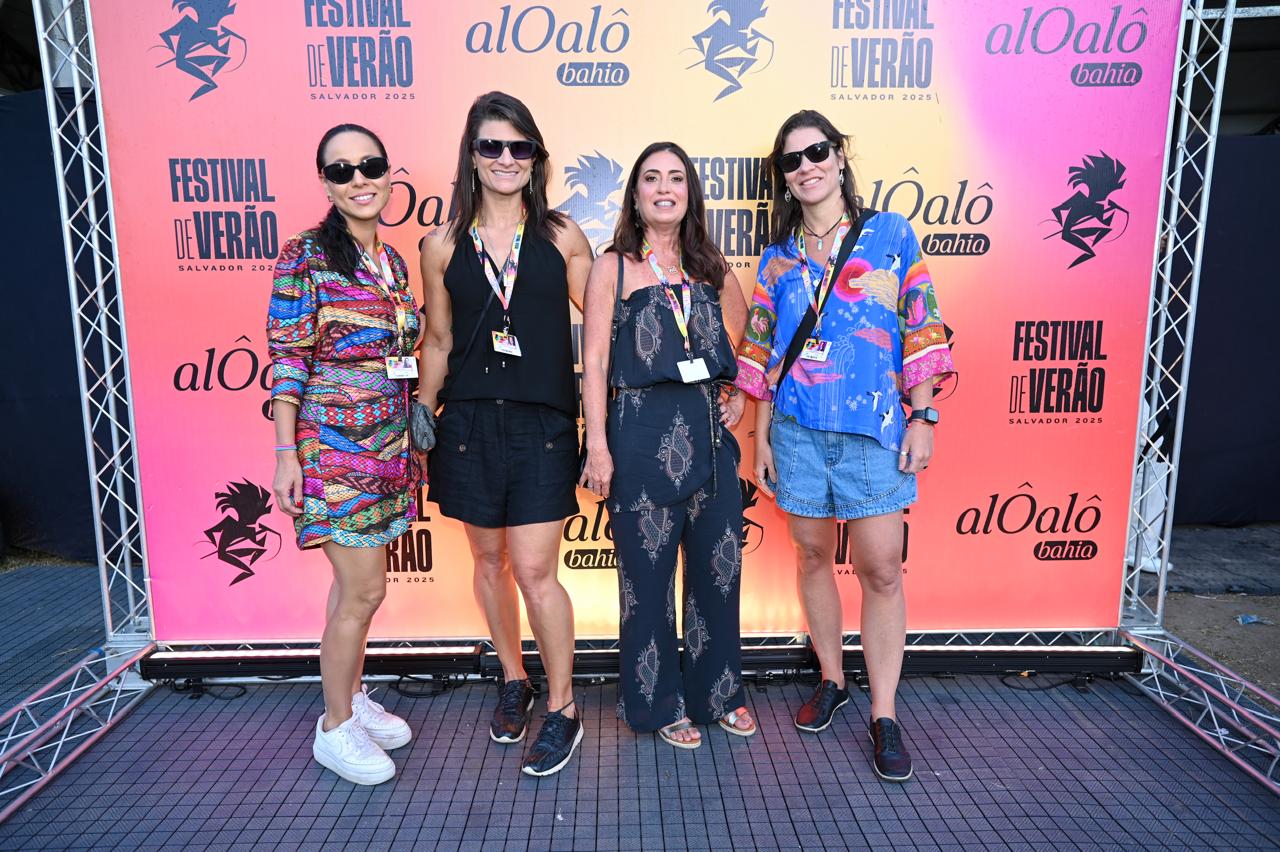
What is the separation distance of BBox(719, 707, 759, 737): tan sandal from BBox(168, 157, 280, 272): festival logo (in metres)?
2.37

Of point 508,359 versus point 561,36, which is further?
point 561,36

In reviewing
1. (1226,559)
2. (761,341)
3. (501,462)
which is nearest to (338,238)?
(501,462)

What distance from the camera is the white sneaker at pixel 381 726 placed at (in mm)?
2562

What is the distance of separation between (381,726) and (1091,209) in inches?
126

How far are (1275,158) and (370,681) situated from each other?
5816mm

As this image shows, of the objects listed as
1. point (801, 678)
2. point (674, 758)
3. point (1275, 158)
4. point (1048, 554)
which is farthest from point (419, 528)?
point (1275, 158)

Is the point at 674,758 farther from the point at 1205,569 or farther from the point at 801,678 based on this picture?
the point at 1205,569

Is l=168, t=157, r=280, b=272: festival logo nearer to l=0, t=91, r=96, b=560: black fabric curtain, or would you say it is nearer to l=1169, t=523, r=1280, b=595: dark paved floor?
l=0, t=91, r=96, b=560: black fabric curtain

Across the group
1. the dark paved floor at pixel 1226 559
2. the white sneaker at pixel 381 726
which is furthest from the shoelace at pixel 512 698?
the dark paved floor at pixel 1226 559

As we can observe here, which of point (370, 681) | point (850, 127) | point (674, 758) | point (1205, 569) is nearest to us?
point (674, 758)

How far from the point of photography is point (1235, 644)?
347 cm

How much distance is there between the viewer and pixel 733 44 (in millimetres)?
2734

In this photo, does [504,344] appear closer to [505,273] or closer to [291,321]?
[505,273]

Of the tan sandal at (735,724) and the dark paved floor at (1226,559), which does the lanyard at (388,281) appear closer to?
the tan sandal at (735,724)
